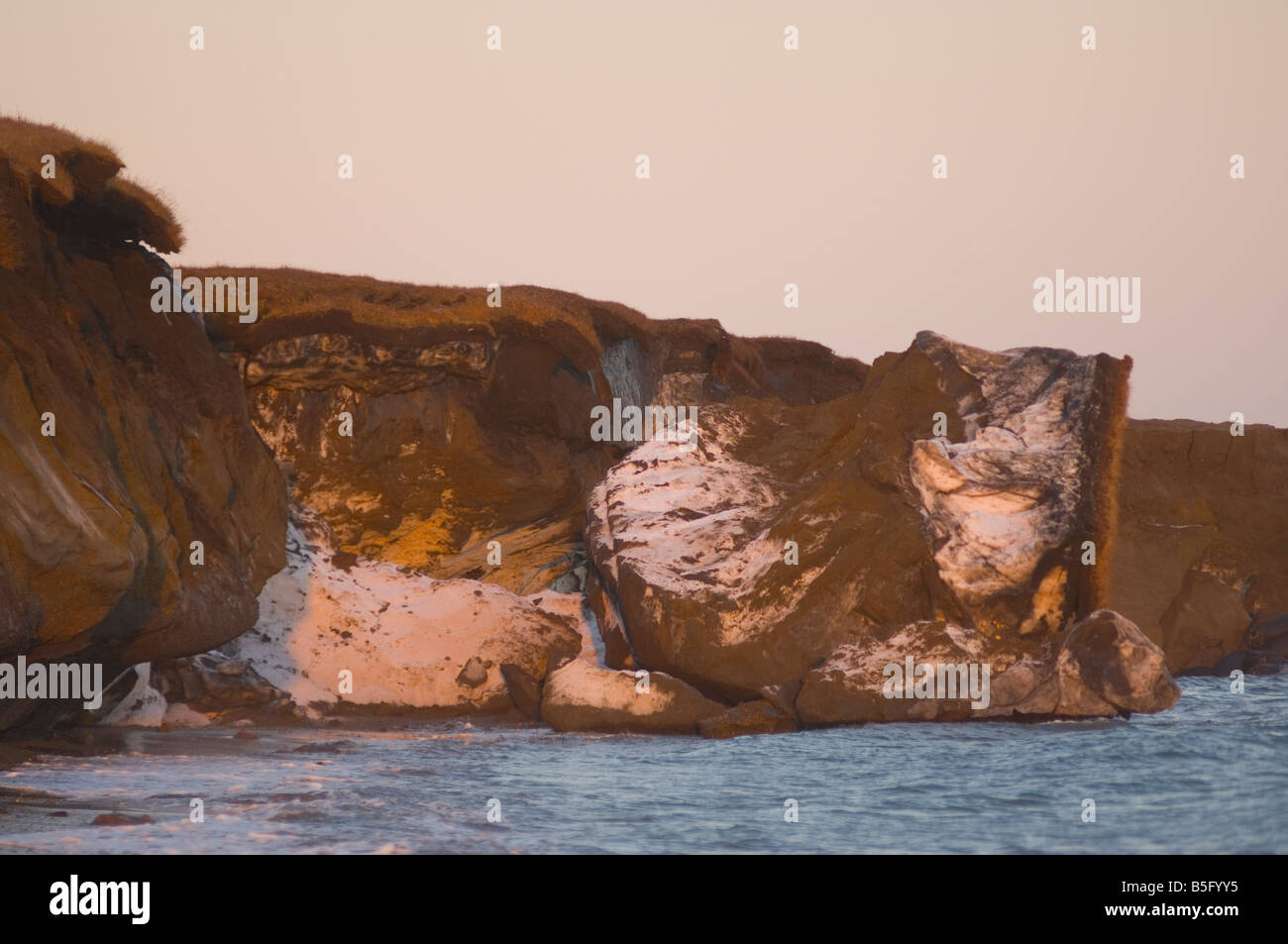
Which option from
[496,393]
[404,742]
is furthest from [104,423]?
[496,393]

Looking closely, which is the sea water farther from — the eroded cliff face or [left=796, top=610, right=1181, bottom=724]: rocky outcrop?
the eroded cliff face

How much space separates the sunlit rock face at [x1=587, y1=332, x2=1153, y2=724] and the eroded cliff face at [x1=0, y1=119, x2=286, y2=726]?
599cm

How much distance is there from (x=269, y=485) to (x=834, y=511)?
8801mm

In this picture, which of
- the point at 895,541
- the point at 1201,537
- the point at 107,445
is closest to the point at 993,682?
the point at 895,541

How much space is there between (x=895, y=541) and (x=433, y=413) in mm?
9105

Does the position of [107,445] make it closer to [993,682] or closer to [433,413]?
[433,413]

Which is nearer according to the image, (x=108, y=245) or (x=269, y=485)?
(x=108, y=245)

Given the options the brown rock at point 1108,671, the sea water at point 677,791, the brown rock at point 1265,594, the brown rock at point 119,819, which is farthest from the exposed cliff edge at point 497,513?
the brown rock at point 1265,594

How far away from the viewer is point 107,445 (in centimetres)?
1524

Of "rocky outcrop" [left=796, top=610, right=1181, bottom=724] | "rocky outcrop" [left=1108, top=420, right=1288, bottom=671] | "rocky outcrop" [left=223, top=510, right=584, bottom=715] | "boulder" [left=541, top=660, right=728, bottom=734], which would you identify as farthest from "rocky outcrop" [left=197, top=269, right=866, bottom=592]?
"rocky outcrop" [left=1108, top=420, right=1288, bottom=671]

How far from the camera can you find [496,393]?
24.7 m

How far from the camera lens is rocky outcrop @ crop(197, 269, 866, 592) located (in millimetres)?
23500

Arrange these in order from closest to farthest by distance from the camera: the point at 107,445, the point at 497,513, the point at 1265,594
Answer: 1. the point at 107,445
2. the point at 497,513
3. the point at 1265,594

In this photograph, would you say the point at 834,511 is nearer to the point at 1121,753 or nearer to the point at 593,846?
the point at 1121,753
